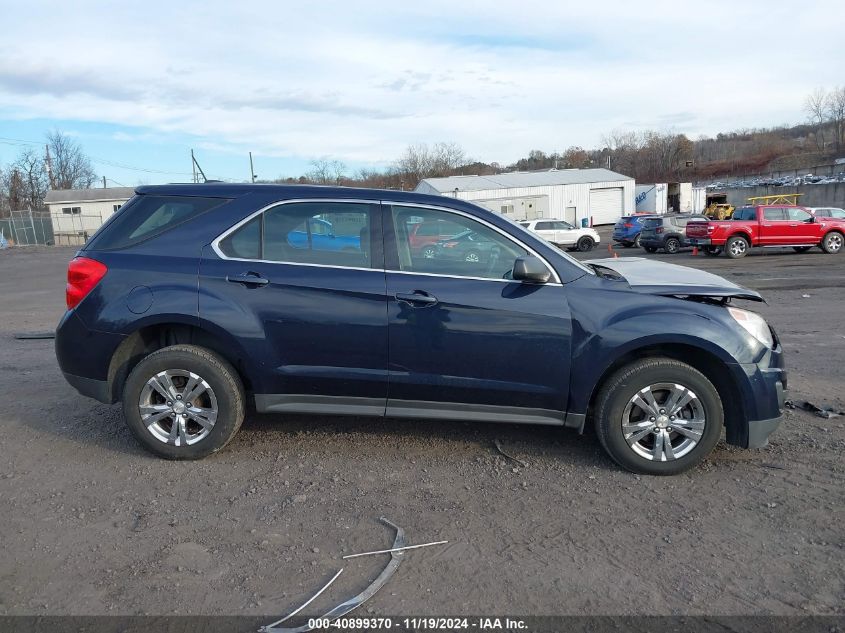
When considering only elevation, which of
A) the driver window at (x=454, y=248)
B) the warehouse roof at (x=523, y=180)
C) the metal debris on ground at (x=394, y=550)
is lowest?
the metal debris on ground at (x=394, y=550)

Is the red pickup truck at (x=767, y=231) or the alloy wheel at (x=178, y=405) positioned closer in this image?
the alloy wheel at (x=178, y=405)

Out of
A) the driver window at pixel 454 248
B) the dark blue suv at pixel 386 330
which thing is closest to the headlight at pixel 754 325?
the dark blue suv at pixel 386 330

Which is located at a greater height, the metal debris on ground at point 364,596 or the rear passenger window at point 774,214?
the rear passenger window at point 774,214

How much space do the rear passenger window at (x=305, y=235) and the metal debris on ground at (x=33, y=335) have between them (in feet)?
19.3

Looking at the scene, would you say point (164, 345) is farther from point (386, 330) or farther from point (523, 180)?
point (523, 180)

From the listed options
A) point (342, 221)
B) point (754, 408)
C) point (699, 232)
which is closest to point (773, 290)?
point (699, 232)

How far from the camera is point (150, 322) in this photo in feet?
14.3

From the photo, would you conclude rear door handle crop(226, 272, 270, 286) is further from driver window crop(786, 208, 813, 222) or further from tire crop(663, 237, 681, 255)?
tire crop(663, 237, 681, 255)

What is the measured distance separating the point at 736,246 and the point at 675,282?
2019cm

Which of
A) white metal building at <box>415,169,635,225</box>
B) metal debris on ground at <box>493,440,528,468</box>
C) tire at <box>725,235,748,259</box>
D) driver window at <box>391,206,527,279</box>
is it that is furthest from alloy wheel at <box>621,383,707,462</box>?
white metal building at <box>415,169,635,225</box>

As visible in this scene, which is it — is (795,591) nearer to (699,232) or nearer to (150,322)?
(150,322)

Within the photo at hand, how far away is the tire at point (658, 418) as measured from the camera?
414 cm

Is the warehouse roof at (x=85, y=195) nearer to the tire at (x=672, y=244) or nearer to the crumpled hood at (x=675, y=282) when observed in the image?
the tire at (x=672, y=244)

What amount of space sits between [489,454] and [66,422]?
3.34 meters
